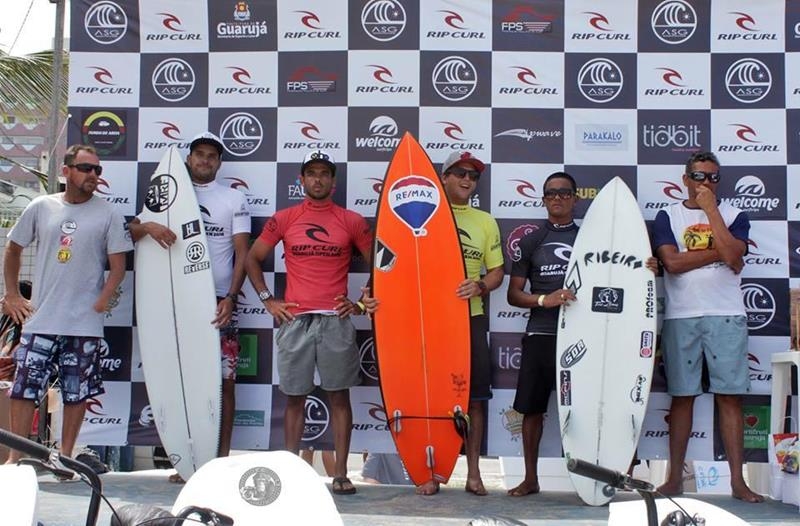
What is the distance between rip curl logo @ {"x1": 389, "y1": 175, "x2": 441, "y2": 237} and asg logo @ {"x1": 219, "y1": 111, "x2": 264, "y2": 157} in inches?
40.7

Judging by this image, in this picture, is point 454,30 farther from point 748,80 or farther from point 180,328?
point 180,328

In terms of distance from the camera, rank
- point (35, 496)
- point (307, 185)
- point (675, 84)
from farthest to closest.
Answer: point (675, 84)
point (307, 185)
point (35, 496)

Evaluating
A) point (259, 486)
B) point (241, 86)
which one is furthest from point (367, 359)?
point (259, 486)

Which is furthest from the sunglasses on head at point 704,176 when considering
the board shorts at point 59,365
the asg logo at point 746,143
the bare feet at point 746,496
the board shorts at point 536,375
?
the board shorts at point 59,365

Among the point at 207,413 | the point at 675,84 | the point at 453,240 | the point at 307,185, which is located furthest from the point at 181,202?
the point at 675,84

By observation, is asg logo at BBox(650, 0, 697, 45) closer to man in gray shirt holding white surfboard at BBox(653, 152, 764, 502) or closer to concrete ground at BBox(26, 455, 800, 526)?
man in gray shirt holding white surfboard at BBox(653, 152, 764, 502)

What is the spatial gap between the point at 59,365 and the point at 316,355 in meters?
1.45

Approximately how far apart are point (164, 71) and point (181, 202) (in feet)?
3.11

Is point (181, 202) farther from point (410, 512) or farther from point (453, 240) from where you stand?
point (410, 512)

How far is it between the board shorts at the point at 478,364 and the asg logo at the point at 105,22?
3000 millimetres

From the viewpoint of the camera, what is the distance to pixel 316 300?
5246mm

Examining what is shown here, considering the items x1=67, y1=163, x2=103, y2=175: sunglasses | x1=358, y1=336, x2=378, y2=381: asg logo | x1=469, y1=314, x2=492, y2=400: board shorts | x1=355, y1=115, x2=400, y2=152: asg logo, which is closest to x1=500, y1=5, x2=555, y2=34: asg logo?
x1=355, y1=115, x2=400, y2=152: asg logo

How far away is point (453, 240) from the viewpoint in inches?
210

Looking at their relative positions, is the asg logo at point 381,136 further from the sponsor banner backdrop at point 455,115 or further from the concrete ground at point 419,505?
the concrete ground at point 419,505
